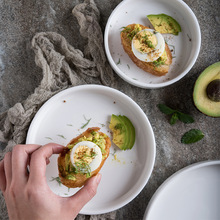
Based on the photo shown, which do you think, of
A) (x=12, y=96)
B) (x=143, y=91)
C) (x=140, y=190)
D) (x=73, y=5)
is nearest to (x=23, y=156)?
(x=12, y=96)

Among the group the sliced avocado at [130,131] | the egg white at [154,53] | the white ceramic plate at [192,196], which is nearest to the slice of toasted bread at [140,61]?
the egg white at [154,53]

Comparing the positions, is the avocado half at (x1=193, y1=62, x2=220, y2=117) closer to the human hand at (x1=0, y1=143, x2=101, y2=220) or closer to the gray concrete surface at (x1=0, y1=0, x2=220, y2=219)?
the gray concrete surface at (x1=0, y1=0, x2=220, y2=219)

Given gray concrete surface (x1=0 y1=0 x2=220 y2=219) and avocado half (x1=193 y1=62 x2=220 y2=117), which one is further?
gray concrete surface (x1=0 y1=0 x2=220 y2=219)

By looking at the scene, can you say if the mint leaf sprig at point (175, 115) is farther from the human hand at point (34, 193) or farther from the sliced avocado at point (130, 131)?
the human hand at point (34, 193)

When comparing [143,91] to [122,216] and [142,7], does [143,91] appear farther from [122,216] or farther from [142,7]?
[122,216]

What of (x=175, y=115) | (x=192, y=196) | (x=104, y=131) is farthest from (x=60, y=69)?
(x=192, y=196)

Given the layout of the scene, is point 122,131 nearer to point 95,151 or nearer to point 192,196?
point 95,151

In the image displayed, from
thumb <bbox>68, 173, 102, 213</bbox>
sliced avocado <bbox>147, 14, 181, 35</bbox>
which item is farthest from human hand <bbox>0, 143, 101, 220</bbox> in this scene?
sliced avocado <bbox>147, 14, 181, 35</bbox>
